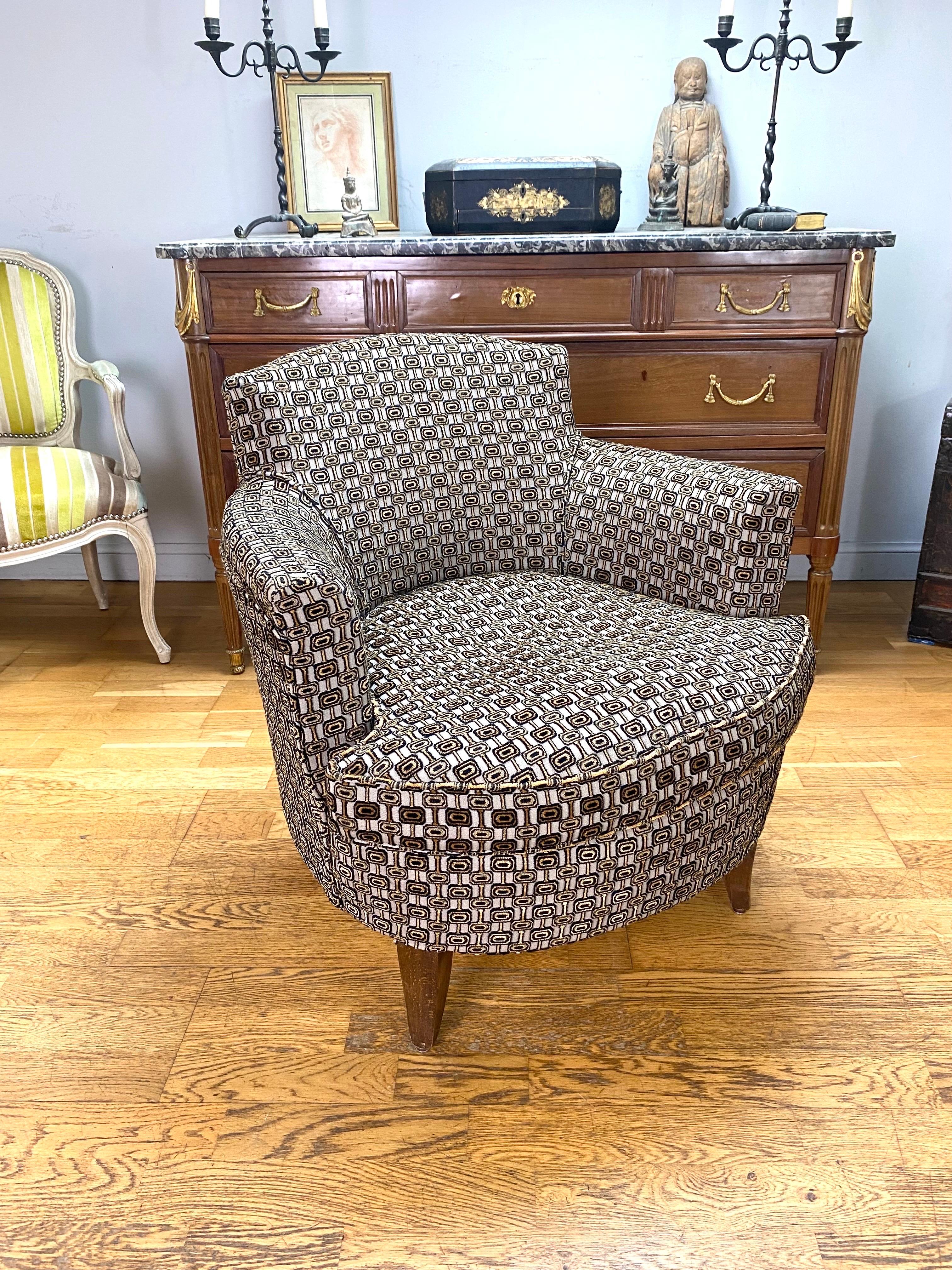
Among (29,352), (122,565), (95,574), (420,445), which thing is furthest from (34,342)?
(420,445)

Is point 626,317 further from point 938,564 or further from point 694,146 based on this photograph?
point 938,564

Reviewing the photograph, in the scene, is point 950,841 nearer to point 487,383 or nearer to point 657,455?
point 657,455

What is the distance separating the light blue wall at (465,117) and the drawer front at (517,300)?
56cm

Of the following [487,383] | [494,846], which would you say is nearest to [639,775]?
[494,846]

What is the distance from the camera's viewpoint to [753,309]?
204 centimetres

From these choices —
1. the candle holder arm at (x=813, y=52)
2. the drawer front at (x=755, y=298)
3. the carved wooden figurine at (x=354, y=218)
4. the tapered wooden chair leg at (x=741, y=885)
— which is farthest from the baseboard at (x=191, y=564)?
the tapered wooden chair leg at (x=741, y=885)

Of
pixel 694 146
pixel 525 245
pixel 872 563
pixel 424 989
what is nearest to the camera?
pixel 424 989

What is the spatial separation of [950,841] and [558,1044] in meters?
0.84

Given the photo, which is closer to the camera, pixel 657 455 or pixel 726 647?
pixel 726 647

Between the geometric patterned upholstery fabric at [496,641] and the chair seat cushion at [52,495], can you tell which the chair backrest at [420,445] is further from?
the chair seat cushion at [52,495]

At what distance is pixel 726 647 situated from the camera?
4.28 ft

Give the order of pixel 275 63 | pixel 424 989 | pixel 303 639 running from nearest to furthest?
pixel 303 639, pixel 424 989, pixel 275 63

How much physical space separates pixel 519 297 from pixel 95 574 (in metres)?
1.42

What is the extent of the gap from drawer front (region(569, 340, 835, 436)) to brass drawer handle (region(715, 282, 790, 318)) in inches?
2.6
